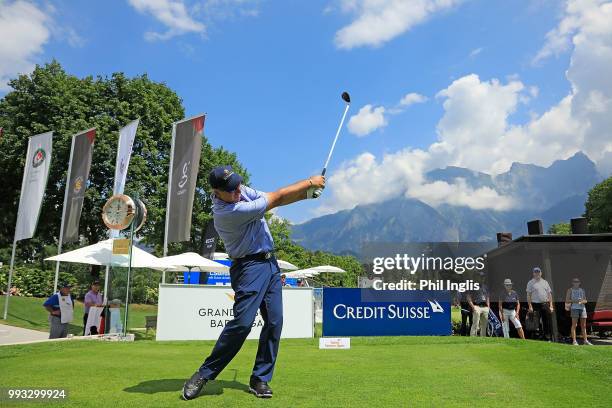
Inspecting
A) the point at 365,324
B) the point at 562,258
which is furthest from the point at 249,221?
the point at 562,258

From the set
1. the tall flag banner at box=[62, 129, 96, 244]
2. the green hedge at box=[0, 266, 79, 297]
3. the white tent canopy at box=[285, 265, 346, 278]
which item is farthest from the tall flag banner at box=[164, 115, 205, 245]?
the green hedge at box=[0, 266, 79, 297]

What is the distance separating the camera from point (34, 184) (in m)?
24.2

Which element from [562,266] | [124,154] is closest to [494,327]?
[562,266]

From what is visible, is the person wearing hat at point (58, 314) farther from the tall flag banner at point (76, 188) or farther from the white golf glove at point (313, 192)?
the white golf glove at point (313, 192)

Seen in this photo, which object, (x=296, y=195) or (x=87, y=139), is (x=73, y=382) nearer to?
(x=296, y=195)

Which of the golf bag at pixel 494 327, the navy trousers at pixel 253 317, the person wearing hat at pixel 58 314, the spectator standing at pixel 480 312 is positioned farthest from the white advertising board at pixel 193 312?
the navy trousers at pixel 253 317

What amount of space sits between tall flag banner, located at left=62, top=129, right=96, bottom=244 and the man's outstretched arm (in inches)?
858

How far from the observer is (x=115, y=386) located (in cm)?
430

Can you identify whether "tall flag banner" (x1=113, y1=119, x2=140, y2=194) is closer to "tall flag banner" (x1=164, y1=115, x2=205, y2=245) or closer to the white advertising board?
"tall flag banner" (x1=164, y1=115, x2=205, y2=245)

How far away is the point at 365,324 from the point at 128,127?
15.5m

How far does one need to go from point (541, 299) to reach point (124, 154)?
1871 centimetres

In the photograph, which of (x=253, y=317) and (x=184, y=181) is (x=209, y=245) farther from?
(x=253, y=317)

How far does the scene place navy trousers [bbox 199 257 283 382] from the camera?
4.32 m

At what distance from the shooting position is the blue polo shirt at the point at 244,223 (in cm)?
427
